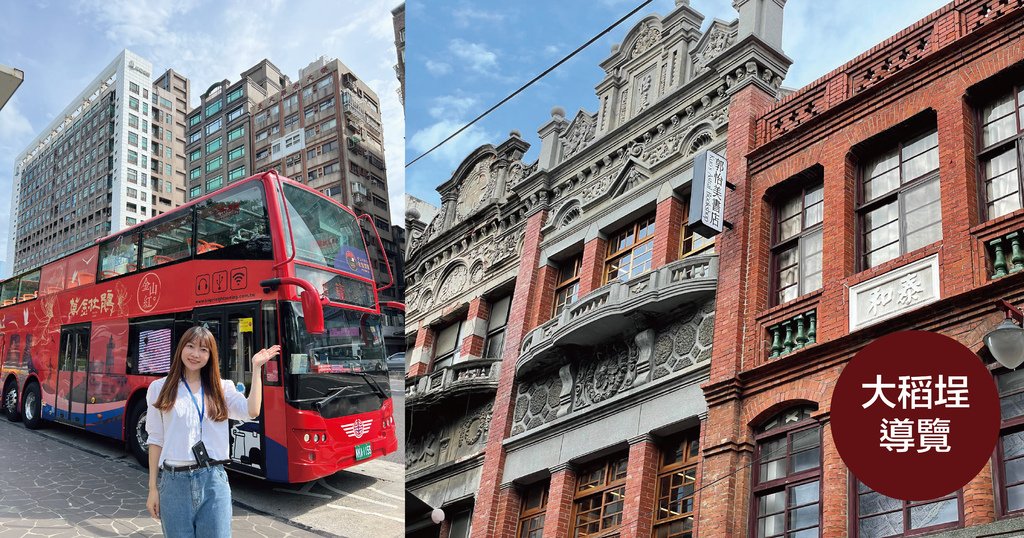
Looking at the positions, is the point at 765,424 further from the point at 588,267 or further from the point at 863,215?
the point at 588,267

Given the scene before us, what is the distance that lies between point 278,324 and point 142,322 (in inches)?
29.6

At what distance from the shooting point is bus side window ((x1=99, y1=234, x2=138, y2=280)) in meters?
5.15

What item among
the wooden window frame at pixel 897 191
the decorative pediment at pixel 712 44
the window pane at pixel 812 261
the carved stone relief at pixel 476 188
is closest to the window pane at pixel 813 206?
the window pane at pixel 812 261

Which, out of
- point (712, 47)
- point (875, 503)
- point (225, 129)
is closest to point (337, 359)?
point (225, 129)

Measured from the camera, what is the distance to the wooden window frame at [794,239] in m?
5.59

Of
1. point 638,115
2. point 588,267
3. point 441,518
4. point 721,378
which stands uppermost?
point 638,115

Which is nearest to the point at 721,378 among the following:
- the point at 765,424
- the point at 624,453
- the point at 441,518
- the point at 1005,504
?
the point at 765,424

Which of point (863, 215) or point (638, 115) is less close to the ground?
point (638, 115)

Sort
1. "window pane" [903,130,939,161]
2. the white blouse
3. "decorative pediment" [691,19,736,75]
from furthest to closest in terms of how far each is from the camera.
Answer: "decorative pediment" [691,19,736,75]
"window pane" [903,130,939,161]
the white blouse

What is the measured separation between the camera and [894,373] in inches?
174

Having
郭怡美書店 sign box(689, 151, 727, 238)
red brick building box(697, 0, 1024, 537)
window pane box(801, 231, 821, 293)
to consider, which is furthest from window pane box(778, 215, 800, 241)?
郭怡美書店 sign box(689, 151, 727, 238)

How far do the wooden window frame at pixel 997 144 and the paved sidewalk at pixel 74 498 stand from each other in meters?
3.65

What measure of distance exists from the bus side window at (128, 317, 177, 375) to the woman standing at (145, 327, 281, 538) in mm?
1066

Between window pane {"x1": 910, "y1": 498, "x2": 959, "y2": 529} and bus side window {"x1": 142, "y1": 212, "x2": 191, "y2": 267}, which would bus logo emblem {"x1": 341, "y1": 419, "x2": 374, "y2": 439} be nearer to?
bus side window {"x1": 142, "y1": 212, "x2": 191, "y2": 267}
